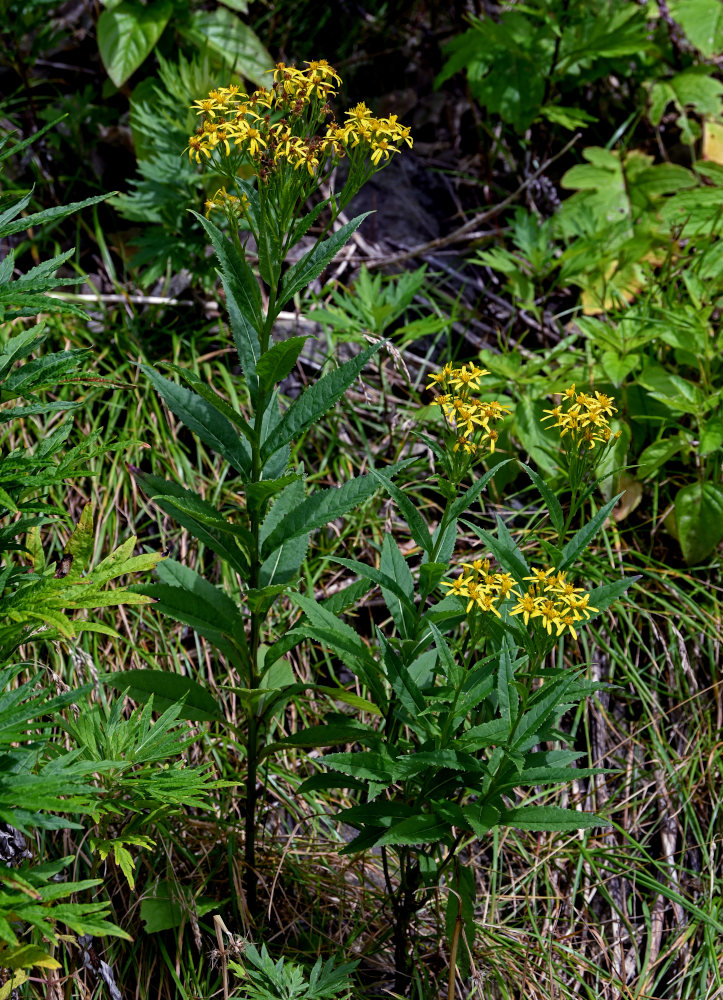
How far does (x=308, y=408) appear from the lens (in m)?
1.62

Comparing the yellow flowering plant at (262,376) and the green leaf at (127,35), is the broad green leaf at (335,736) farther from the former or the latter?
the green leaf at (127,35)

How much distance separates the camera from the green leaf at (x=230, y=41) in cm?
302

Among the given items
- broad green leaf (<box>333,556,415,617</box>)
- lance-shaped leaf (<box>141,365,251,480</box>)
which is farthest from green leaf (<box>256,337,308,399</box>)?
broad green leaf (<box>333,556,415,617</box>)

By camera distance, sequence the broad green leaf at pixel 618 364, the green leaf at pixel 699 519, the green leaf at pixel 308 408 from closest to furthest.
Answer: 1. the green leaf at pixel 308 408
2. the green leaf at pixel 699 519
3. the broad green leaf at pixel 618 364

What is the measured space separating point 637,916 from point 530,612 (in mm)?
1247

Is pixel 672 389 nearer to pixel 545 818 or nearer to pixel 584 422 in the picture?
pixel 584 422

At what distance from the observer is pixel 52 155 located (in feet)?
10.6

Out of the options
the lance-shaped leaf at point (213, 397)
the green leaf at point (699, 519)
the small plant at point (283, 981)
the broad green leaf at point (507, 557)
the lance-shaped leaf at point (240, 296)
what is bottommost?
the small plant at point (283, 981)

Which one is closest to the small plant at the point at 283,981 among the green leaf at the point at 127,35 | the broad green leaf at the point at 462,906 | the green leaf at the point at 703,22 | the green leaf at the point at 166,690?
the broad green leaf at the point at 462,906

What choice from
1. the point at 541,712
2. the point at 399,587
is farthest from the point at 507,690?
the point at 399,587

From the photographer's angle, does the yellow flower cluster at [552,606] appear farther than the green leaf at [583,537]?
No

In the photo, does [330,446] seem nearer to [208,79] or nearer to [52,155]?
[208,79]

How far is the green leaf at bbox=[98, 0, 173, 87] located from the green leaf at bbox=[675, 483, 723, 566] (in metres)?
2.15

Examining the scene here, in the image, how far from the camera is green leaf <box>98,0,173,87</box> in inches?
112
